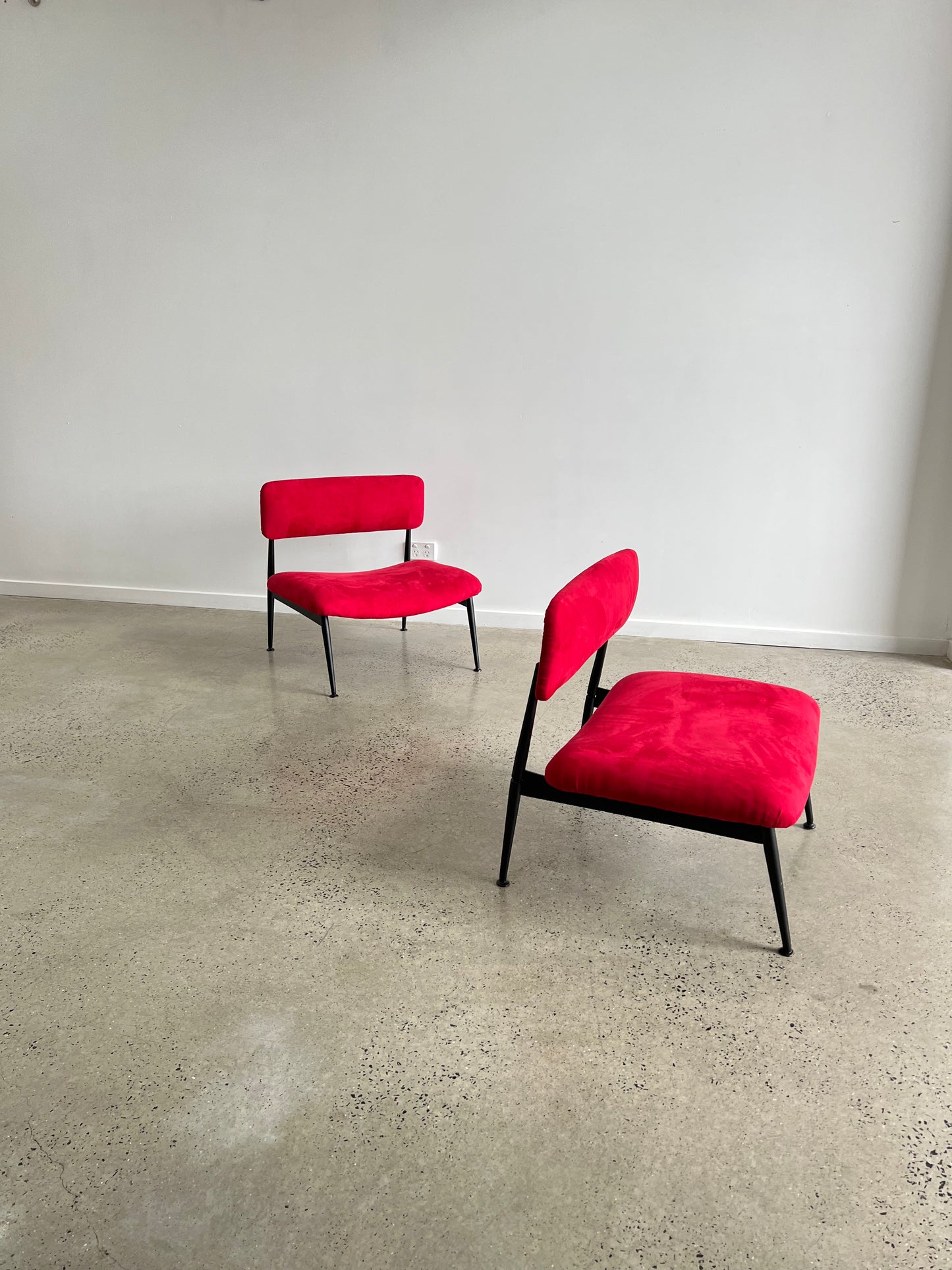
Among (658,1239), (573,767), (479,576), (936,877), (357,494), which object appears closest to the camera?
(658,1239)

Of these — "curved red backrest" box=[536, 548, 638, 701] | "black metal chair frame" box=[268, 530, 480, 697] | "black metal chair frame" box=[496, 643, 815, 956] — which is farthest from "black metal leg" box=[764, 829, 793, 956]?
"black metal chair frame" box=[268, 530, 480, 697]

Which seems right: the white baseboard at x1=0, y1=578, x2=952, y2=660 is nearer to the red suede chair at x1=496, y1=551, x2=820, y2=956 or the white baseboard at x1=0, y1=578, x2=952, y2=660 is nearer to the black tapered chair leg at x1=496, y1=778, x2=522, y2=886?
the red suede chair at x1=496, y1=551, x2=820, y2=956

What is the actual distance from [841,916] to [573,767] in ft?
2.64

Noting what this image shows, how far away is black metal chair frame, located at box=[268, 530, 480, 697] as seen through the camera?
144 inches

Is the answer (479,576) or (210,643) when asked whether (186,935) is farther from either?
(479,576)

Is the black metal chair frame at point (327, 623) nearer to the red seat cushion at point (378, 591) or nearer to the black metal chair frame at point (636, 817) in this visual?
the red seat cushion at point (378, 591)

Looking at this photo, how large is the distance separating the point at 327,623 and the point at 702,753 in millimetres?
2033

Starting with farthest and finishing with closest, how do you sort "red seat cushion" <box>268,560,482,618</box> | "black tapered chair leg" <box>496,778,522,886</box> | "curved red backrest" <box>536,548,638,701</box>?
"red seat cushion" <box>268,560,482,618</box> < "black tapered chair leg" <box>496,778,522,886</box> < "curved red backrest" <box>536,548,638,701</box>

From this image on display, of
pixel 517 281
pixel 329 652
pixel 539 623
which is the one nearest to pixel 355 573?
pixel 329 652

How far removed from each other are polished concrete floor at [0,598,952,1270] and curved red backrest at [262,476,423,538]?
108 centimetres

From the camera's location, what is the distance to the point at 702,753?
215 cm

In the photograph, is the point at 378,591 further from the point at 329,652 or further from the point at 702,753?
the point at 702,753

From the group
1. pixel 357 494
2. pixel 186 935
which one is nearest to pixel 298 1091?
pixel 186 935

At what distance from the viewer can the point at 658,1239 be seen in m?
1.45
